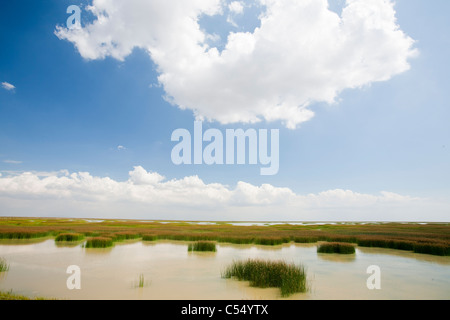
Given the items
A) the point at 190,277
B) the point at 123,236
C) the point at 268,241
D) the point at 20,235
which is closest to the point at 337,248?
the point at 268,241

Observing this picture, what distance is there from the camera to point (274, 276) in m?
11.5

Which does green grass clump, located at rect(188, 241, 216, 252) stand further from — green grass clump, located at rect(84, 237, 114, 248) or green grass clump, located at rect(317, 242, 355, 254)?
green grass clump, located at rect(317, 242, 355, 254)

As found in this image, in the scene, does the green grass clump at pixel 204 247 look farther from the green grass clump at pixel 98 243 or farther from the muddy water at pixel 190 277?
the green grass clump at pixel 98 243

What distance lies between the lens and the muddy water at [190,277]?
10.5 m

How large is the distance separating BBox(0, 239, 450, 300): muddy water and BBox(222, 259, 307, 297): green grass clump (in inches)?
15.0

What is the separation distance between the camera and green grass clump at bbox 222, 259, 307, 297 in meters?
10.6

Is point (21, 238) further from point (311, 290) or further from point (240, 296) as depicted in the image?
point (311, 290)

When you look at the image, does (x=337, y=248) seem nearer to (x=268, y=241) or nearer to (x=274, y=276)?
(x=268, y=241)

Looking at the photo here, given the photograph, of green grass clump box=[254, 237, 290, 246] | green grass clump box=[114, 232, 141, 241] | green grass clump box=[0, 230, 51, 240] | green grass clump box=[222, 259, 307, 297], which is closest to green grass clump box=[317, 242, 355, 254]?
green grass clump box=[254, 237, 290, 246]
